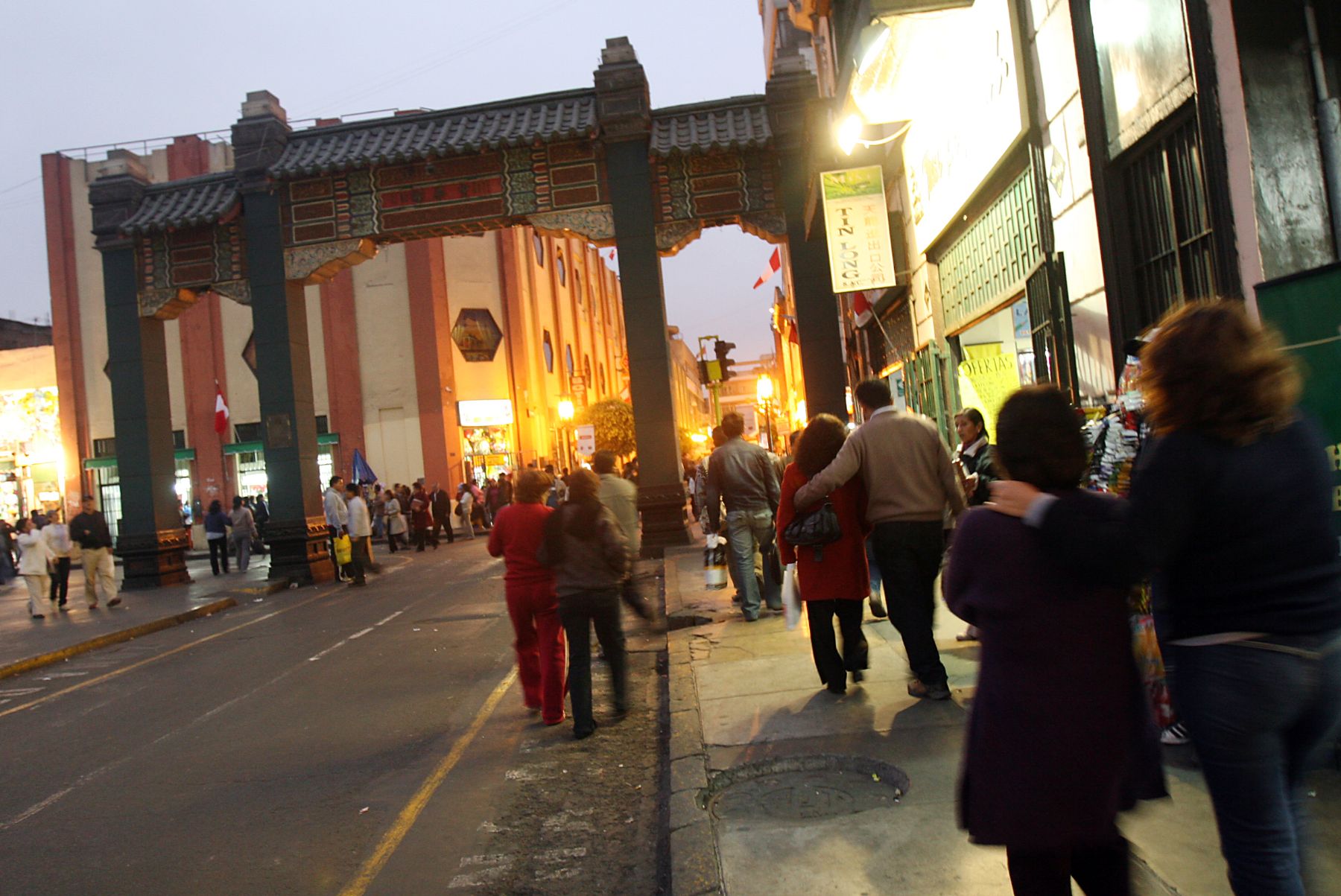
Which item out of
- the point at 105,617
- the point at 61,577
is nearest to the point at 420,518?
the point at 61,577

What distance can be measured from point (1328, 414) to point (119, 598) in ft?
61.7

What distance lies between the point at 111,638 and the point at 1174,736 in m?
13.0

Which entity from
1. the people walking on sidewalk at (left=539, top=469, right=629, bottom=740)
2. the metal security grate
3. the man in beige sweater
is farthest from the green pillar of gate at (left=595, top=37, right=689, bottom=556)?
the man in beige sweater

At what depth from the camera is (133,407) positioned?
2061cm

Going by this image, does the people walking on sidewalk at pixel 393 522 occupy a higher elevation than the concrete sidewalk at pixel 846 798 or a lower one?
higher

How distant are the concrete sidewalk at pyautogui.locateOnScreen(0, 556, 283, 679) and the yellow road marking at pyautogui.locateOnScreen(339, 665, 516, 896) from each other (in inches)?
272

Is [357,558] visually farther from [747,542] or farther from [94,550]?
[747,542]

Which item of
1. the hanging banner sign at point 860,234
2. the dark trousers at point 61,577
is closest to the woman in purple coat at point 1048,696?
the hanging banner sign at point 860,234

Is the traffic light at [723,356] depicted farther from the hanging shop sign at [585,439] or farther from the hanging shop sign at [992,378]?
the hanging shop sign at [992,378]

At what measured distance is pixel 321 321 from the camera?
3541 centimetres

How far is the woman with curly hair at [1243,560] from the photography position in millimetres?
2311

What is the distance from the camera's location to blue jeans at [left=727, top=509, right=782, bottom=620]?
9516 millimetres

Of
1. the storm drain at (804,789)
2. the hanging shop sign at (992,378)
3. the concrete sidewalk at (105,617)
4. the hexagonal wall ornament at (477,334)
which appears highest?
the hexagonal wall ornament at (477,334)

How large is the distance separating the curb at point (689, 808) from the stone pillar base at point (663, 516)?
1057cm
